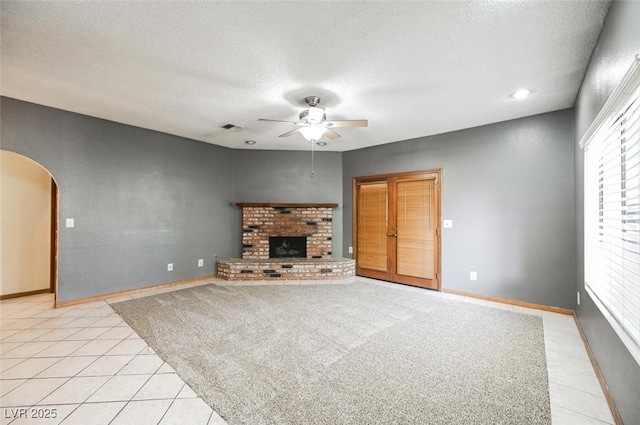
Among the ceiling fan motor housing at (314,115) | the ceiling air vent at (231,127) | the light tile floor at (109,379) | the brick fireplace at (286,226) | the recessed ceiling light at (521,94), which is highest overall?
the ceiling air vent at (231,127)

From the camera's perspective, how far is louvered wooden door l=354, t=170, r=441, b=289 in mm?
4828

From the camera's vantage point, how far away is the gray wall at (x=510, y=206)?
3.62 meters

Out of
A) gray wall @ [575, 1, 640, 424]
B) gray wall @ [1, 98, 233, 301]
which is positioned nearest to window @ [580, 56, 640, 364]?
gray wall @ [575, 1, 640, 424]

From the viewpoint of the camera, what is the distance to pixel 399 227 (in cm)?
524

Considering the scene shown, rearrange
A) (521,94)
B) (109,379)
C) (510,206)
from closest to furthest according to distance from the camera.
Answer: (109,379) → (521,94) → (510,206)

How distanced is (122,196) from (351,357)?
4077 millimetres

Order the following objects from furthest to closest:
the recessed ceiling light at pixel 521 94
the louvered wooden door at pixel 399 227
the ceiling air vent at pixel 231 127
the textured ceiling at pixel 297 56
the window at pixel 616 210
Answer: the louvered wooden door at pixel 399 227 < the ceiling air vent at pixel 231 127 < the recessed ceiling light at pixel 521 94 < the textured ceiling at pixel 297 56 < the window at pixel 616 210

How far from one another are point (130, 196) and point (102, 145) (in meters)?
0.81

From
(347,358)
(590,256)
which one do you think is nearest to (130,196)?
(347,358)

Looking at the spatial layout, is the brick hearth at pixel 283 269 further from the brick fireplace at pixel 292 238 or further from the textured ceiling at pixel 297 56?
the textured ceiling at pixel 297 56

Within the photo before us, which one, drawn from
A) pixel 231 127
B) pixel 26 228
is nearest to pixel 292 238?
pixel 231 127

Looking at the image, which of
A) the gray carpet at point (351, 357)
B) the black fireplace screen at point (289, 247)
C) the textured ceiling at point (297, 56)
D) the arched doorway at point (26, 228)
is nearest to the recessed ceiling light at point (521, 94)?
the textured ceiling at point (297, 56)

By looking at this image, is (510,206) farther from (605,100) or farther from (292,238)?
(292,238)

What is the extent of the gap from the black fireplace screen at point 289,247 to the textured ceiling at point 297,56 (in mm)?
2793
